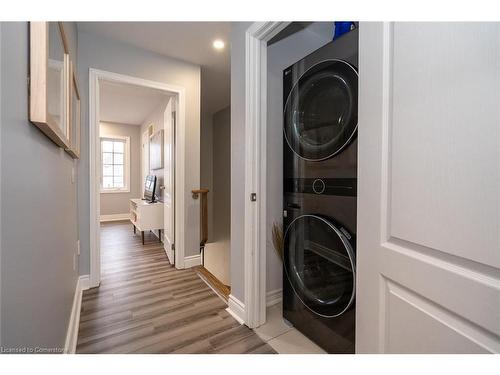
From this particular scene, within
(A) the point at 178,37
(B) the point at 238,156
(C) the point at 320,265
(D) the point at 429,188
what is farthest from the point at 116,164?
(D) the point at 429,188

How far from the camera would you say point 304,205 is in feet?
4.53

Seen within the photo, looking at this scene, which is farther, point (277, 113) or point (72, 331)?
point (277, 113)

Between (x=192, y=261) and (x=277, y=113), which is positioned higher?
(x=277, y=113)

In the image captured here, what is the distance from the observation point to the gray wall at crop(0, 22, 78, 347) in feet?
1.70

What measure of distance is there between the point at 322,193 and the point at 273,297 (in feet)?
3.62

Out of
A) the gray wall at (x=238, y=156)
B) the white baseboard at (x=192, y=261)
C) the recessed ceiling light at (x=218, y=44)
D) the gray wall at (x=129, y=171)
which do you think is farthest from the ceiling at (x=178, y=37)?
the gray wall at (x=129, y=171)

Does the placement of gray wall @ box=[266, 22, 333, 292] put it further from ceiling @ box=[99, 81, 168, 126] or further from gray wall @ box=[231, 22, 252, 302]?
ceiling @ box=[99, 81, 168, 126]

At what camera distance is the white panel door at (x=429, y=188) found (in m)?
0.49

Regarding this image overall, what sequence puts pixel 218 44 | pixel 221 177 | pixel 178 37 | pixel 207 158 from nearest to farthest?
1. pixel 178 37
2. pixel 218 44
3. pixel 221 177
4. pixel 207 158

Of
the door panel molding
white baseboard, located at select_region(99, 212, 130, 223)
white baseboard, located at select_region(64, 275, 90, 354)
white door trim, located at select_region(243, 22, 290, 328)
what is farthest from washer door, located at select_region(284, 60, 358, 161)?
white baseboard, located at select_region(99, 212, 130, 223)

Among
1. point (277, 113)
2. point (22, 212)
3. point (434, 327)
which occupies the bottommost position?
point (434, 327)

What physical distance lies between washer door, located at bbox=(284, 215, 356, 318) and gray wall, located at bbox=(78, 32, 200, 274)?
57.6 inches

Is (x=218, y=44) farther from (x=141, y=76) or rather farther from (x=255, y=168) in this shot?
(x=255, y=168)

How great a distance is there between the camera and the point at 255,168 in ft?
4.87
